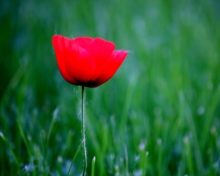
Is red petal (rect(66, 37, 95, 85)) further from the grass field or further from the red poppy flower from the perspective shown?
the grass field

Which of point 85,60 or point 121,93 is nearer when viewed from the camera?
point 85,60

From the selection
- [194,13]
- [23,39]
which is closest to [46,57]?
[23,39]

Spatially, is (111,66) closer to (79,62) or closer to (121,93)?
(79,62)

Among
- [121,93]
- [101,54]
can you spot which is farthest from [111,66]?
[121,93]

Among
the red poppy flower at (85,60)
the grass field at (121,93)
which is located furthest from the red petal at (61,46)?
the grass field at (121,93)

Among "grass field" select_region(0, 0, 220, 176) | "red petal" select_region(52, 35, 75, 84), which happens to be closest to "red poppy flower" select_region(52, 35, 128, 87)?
"red petal" select_region(52, 35, 75, 84)

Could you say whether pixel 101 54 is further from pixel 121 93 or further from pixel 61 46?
pixel 121 93

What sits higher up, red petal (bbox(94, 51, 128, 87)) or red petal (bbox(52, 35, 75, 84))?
red petal (bbox(52, 35, 75, 84))
